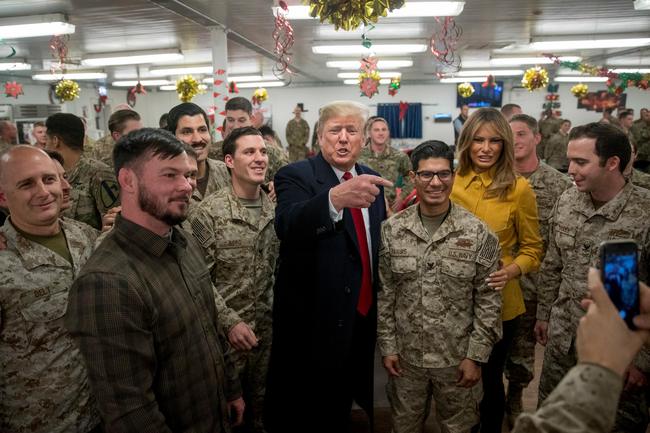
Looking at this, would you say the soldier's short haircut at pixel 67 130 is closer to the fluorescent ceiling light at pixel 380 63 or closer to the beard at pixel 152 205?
the beard at pixel 152 205

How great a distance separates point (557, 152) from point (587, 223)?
28.2ft

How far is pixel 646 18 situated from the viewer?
650 cm

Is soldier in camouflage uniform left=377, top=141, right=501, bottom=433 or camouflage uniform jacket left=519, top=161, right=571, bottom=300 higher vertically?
camouflage uniform jacket left=519, top=161, right=571, bottom=300

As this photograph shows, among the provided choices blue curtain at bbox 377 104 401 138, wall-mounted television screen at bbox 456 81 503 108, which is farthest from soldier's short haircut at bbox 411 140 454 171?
wall-mounted television screen at bbox 456 81 503 108

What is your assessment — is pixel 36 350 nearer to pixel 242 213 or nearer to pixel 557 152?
pixel 242 213

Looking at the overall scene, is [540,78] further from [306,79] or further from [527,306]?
[306,79]

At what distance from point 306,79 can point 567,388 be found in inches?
608

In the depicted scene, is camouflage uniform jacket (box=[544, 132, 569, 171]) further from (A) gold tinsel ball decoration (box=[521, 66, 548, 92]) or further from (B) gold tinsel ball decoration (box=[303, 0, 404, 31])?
(B) gold tinsel ball decoration (box=[303, 0, 404, 31])

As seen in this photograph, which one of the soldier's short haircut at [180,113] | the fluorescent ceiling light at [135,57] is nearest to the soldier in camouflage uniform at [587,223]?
the soldier's short haircut at [180,113]

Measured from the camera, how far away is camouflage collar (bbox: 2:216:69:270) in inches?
68.9

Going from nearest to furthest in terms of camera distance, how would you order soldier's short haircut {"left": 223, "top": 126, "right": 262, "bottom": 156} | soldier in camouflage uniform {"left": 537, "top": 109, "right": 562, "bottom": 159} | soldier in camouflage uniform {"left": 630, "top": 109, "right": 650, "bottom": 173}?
soldier's short haircut {"left": 223, "top": 126, "right": 262, "bottom": 156} < soldier in camouflage uniform {"left": 630, "top": 109, "right": 650, "bottom": 173} < soldier in camouflage uniform {"left": 537, "top": 109, "right": 562, "bottom": 159}

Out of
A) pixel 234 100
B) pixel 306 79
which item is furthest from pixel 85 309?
pixel 306 79

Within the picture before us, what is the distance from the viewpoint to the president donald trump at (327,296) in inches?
81.1

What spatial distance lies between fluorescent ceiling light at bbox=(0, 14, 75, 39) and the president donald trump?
4.82 meters
